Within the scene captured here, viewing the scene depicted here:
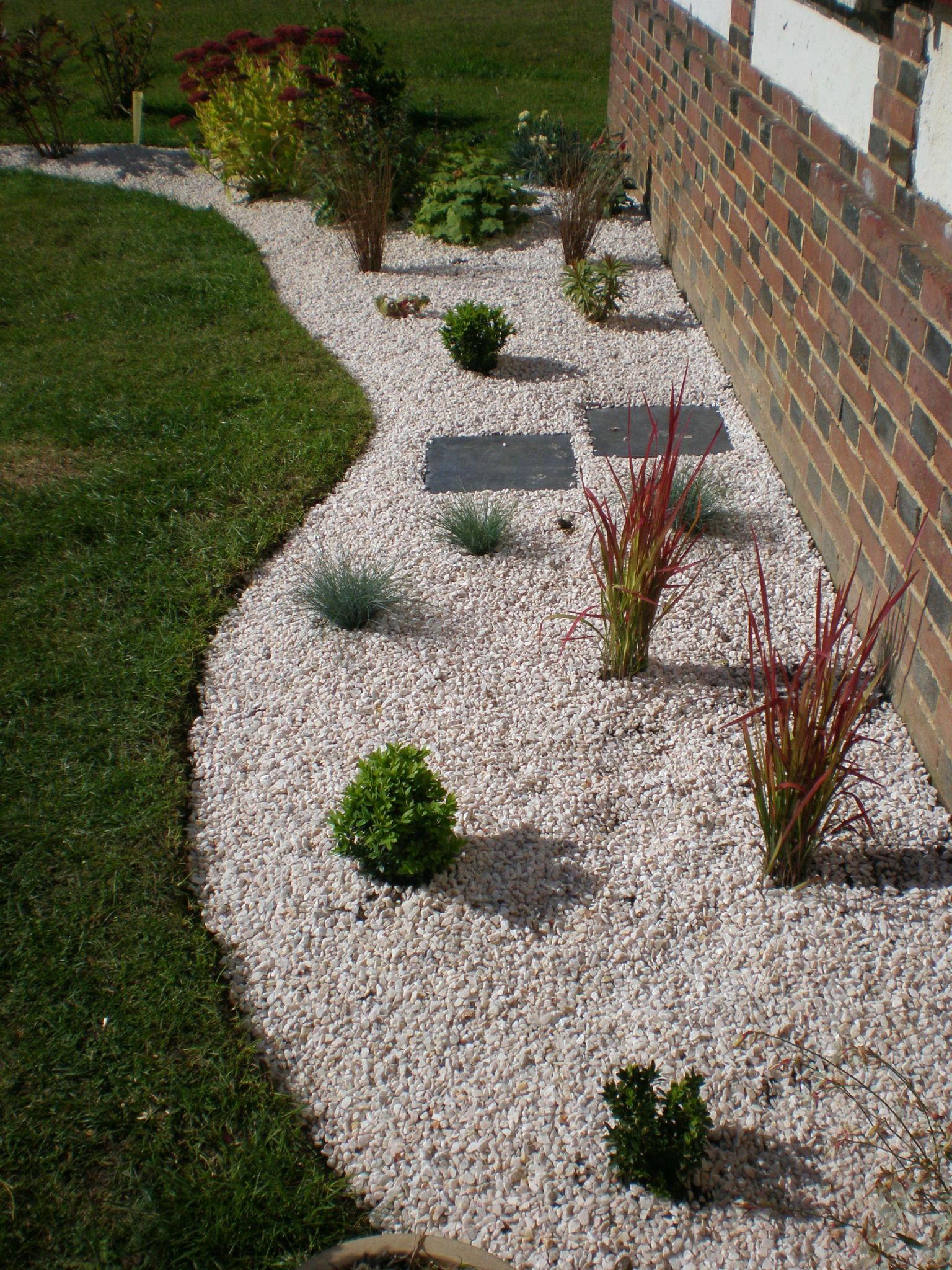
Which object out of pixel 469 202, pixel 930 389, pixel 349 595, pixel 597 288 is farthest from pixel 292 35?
pixel 930 389

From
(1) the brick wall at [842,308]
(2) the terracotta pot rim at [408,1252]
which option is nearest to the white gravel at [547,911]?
(2) the terracotta pot rim at [408,1252]

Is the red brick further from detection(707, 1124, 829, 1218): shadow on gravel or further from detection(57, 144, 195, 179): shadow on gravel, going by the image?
detection(57, 144, 195, 179): shadow on gravel

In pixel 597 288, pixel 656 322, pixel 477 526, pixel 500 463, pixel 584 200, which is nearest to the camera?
pixel 477 526

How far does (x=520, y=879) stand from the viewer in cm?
249

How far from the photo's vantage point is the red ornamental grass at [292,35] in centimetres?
718

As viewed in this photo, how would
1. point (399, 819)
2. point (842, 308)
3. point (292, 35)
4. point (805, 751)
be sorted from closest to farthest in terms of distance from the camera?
1. point (805, 751)
2. point (399, 819)
3. point (842, 308)
4. point (292, 35)

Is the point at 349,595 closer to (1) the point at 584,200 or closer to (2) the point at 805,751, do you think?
(2) the point at 805,751

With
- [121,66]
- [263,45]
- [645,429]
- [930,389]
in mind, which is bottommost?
[645,429]

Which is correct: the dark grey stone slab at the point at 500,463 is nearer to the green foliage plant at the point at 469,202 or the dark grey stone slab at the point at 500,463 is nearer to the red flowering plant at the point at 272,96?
the green foliage plant at the point at 469,202

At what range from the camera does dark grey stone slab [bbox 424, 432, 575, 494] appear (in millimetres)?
4133

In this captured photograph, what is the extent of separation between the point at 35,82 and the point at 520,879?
28.4 ft

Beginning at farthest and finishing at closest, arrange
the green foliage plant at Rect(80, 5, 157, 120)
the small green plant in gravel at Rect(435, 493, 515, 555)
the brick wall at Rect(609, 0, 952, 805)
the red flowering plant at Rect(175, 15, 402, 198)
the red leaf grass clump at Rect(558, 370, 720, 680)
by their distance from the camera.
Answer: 1. the green foliage plant at Rect(80, 5, 157, 120)
2. the red flowering plant at Rect(175, 15, 402, 198)
3. the small green plant in gravel at Rect(435, 493, 515, 555)
4. the red leaf grass clump at Rect(558, 370, 720, 680)
5. the brick wall at Rect(609, 0, 952, 805)

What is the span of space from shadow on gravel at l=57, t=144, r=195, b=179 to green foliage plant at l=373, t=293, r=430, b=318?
3.74 m

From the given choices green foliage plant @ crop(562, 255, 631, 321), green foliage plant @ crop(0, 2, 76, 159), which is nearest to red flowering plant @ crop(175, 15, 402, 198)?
green foliage plant @ crop(0, 2, 76, 159)
